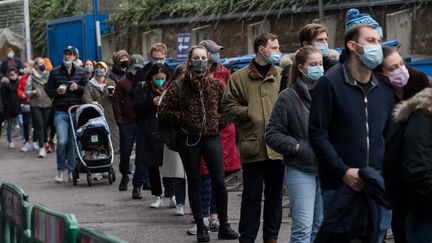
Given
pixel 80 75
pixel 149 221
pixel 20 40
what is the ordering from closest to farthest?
pixel 149 221, pixel 80 75, pixel 20 40

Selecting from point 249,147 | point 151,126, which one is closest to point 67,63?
point 151,126

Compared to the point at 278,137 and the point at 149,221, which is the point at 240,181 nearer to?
the point at 149,221

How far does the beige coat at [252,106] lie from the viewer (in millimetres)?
9641

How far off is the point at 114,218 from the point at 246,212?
3.55 meters

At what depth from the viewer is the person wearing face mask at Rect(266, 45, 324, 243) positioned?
8.45m

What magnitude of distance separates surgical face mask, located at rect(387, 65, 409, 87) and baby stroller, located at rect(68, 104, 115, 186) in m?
9.06

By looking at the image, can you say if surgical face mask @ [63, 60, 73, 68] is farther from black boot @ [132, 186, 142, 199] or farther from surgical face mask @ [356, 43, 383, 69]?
surgical face mask @ [356, 43, 383, 69]

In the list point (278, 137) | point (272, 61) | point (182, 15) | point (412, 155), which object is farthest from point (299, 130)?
point (182, 15)

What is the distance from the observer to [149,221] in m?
12.6

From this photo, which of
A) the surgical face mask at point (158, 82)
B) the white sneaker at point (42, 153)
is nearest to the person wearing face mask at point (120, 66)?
the surgical face mask at point (158, 82)

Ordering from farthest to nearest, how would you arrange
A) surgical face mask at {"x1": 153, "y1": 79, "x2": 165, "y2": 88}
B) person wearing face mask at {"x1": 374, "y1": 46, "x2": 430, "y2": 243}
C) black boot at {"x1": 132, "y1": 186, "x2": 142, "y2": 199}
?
black boot at {"x1": 132, "y1": 186, "x2": 142, "y2": 199} → surgical face mask at {"x1": 153, "y1": 79, "x2": 165, "y2": 88} → person wearing face mask at {"x1": 374, "y1": 46, "x2": 430, "y2": 243}

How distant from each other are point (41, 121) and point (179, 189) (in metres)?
9.85

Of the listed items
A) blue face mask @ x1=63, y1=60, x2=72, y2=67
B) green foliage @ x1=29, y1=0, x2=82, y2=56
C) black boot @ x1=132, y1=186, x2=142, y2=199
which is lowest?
black boot @ x1=132, y1=186, x2=142, y2=199

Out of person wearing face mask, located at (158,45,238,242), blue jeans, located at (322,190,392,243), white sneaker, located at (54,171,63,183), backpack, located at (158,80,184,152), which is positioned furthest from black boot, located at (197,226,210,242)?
white sneaker, located at (54,171,63,183)
